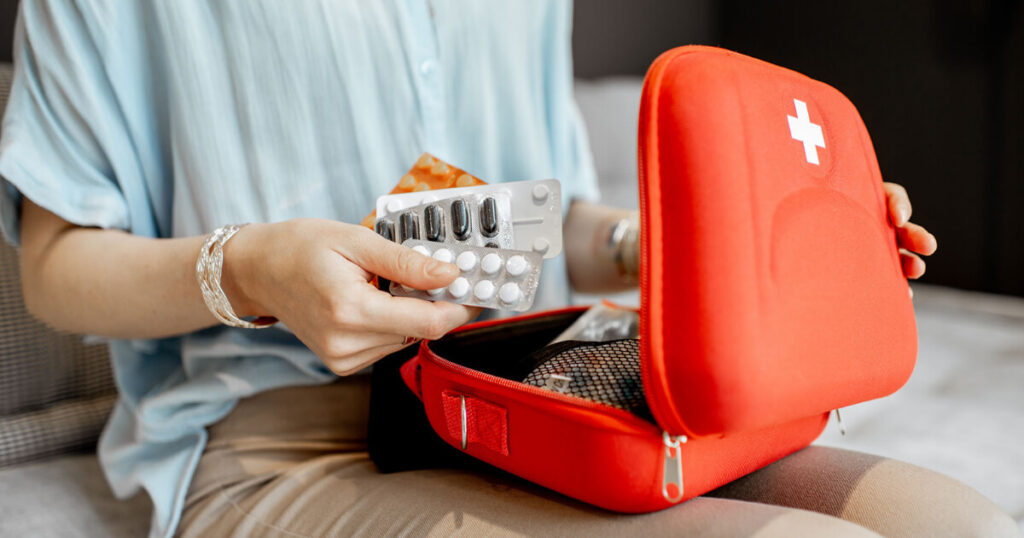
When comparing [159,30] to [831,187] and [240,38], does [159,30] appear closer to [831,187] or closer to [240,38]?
[240,38]

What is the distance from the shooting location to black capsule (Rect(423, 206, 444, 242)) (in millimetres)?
408

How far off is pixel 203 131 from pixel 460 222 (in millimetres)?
262

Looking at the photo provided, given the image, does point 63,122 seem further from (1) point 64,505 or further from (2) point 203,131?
(1) point 64,505

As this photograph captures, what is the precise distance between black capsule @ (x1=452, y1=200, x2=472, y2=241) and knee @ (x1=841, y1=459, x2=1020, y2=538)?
30cm

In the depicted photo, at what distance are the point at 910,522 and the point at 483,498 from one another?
266 millimetres

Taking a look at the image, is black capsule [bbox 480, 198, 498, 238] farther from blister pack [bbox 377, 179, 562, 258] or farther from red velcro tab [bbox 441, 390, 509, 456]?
red velcro tab [bbox 441, 390, 509, 456]

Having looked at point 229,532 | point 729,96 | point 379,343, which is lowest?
point 229,532

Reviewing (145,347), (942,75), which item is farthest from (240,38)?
(942,75)

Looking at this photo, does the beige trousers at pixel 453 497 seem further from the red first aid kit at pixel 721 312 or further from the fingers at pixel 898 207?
the fingers at pixel 898 207

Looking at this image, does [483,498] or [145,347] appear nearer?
[483,498]

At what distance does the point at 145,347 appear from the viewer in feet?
1.90

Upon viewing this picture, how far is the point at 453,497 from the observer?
42cm

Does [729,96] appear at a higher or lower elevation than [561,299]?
higher

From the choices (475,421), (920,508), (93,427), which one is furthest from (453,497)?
(93,427)
